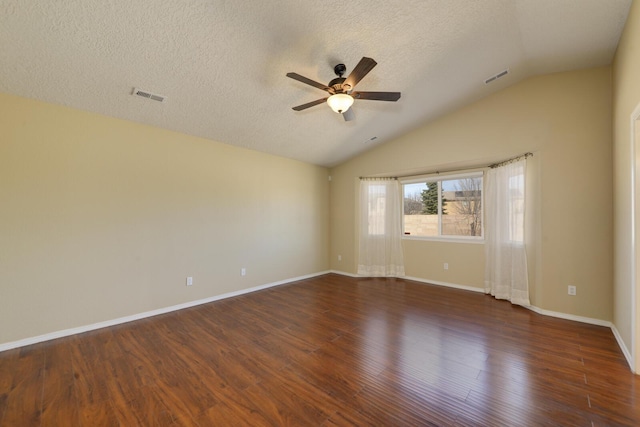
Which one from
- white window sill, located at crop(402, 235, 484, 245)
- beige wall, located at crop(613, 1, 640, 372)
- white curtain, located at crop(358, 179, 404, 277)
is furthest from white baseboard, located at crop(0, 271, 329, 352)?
beige wall, located at crop(613, 1, 640, 372)

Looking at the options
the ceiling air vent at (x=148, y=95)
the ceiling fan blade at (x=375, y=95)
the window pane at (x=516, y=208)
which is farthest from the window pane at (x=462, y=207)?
the ceiling air vent at (x=148, y=95)

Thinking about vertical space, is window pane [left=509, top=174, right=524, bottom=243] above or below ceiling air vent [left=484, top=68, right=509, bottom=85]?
below

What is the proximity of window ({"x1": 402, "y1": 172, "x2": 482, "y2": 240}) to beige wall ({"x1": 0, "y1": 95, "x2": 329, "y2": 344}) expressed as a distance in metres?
3.14

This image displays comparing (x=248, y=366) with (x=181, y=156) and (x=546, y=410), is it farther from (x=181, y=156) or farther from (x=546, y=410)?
(x=181, y=156)

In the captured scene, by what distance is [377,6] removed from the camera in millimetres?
2182

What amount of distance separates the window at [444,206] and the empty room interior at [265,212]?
10 cm

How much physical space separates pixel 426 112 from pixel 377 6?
2329 mm

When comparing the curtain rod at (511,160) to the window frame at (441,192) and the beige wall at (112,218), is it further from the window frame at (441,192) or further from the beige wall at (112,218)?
the beige wall at (112,218)

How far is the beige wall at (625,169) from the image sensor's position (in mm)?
2133

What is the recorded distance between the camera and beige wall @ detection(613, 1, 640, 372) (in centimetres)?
213

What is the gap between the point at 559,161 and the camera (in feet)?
10.9

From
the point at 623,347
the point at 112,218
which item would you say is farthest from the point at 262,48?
the point at 623,347

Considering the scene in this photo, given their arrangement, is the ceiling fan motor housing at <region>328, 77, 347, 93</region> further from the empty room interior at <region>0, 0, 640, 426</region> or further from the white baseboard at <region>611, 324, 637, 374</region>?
the white baseboard at <region>611, 324, 637, 374</region>

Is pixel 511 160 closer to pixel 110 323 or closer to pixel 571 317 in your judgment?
pixel 571 317
